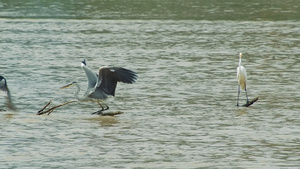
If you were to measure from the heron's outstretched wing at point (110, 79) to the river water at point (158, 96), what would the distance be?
1.54 ft

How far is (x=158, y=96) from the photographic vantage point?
15.1 m

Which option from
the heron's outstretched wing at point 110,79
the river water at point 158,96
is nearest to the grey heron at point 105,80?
the heron's outstretched wing at point 110,79

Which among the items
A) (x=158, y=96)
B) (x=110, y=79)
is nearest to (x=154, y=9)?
(x=158, y=96)

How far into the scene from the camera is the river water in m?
10.5

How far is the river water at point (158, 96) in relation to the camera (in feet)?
34.4

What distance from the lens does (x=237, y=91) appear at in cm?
1573

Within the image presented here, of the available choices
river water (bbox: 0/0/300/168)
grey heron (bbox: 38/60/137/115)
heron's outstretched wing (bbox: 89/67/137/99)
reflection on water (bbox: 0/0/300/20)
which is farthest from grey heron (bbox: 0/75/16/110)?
reflection on water (bbox: 0/0/300/20)

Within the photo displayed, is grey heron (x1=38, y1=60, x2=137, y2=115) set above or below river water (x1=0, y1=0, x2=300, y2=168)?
above

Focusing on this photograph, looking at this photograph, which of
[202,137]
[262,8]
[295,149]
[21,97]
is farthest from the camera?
[262,8]

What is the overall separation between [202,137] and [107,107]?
7.31ft

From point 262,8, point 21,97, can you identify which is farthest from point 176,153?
point 262,8

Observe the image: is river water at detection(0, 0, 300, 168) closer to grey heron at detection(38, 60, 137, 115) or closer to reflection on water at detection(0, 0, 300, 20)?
grey heron at detection(38, 60, 137, 115)

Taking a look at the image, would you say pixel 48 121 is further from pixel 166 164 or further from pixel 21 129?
pixel 166 164

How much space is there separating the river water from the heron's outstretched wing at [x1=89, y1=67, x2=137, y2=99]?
469 millimetres
